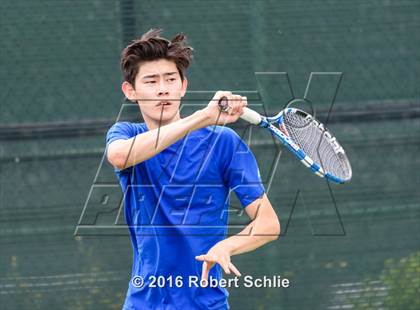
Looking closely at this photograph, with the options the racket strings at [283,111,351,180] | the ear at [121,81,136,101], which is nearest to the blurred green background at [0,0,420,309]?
the racket strings at [283,111,351,180]

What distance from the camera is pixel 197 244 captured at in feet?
10.1

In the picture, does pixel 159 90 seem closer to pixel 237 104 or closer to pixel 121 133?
pixel 121 133

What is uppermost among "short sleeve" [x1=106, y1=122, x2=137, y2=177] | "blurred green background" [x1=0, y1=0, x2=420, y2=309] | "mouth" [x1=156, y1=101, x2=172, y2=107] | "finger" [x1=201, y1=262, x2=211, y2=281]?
"blurred green background" [x1=0, y1=0, x2=420, y2=309]

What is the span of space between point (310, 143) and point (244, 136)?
40.7 inches

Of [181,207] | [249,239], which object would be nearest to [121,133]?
[181,207]

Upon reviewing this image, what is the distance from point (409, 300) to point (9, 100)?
209 cm

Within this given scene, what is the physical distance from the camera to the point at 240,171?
122 inches

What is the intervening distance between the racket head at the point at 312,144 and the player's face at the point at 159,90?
0.42 metres

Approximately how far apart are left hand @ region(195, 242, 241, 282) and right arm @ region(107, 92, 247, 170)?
333 millimetres

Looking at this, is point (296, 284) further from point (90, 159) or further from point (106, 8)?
point (106, 8)

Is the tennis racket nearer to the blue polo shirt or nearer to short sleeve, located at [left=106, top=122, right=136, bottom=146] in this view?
the blue polo shirt

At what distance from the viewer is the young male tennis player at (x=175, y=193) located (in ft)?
9.93

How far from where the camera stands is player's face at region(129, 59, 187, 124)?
3.06 m

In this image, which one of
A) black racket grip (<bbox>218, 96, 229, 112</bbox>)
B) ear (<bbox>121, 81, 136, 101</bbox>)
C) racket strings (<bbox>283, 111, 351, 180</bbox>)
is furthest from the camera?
racket strings (<bbox>283, 111, 351, 180</bbox>)
